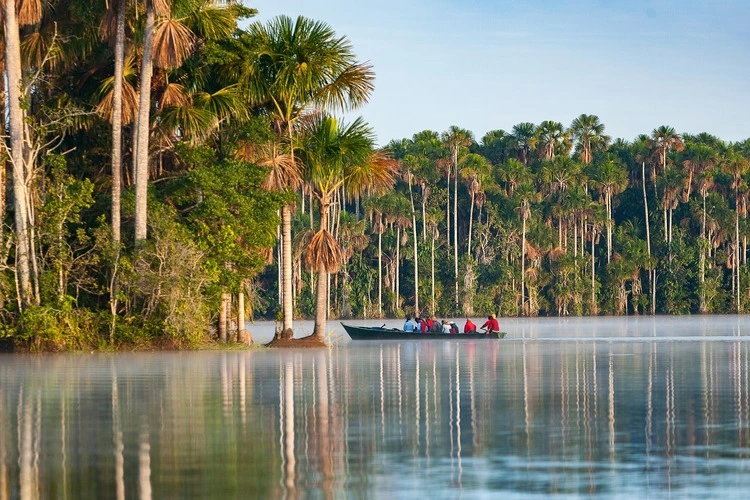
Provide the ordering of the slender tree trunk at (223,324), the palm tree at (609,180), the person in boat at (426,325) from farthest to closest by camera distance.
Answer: the palm tree at (609,180), the person in boat at (426,325), the slender tree trunk at (223,324)

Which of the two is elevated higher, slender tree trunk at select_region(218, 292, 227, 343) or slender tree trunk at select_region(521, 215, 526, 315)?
slender tree trunk at select_region(521, 215, 526, 315)

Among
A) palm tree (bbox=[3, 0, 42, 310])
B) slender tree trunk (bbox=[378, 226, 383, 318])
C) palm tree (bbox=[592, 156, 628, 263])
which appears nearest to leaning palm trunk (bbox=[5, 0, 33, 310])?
palm tree (bbox=[3, 0, 42, 310])

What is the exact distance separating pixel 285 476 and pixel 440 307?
88.1 metres

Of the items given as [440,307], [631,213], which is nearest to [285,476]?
[440,307]

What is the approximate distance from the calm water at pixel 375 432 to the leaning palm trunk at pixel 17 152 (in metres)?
8.81

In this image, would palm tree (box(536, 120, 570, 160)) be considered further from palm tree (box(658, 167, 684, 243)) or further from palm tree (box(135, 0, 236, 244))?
palm tree (box(135, 0, 236, 244))

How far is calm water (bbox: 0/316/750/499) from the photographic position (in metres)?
10.1

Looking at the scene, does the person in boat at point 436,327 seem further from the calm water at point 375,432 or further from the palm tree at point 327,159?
the calm water at point 375,432

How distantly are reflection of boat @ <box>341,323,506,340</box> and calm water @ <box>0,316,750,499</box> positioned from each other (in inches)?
905

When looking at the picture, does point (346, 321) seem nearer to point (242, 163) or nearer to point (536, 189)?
point (536, 189)

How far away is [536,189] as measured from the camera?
355 feet

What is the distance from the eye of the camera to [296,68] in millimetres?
38062

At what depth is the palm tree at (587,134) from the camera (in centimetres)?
11100

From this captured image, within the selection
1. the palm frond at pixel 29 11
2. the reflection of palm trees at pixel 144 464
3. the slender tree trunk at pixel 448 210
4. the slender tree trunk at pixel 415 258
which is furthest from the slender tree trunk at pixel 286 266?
the slender tree trunk at pixel 448 210
